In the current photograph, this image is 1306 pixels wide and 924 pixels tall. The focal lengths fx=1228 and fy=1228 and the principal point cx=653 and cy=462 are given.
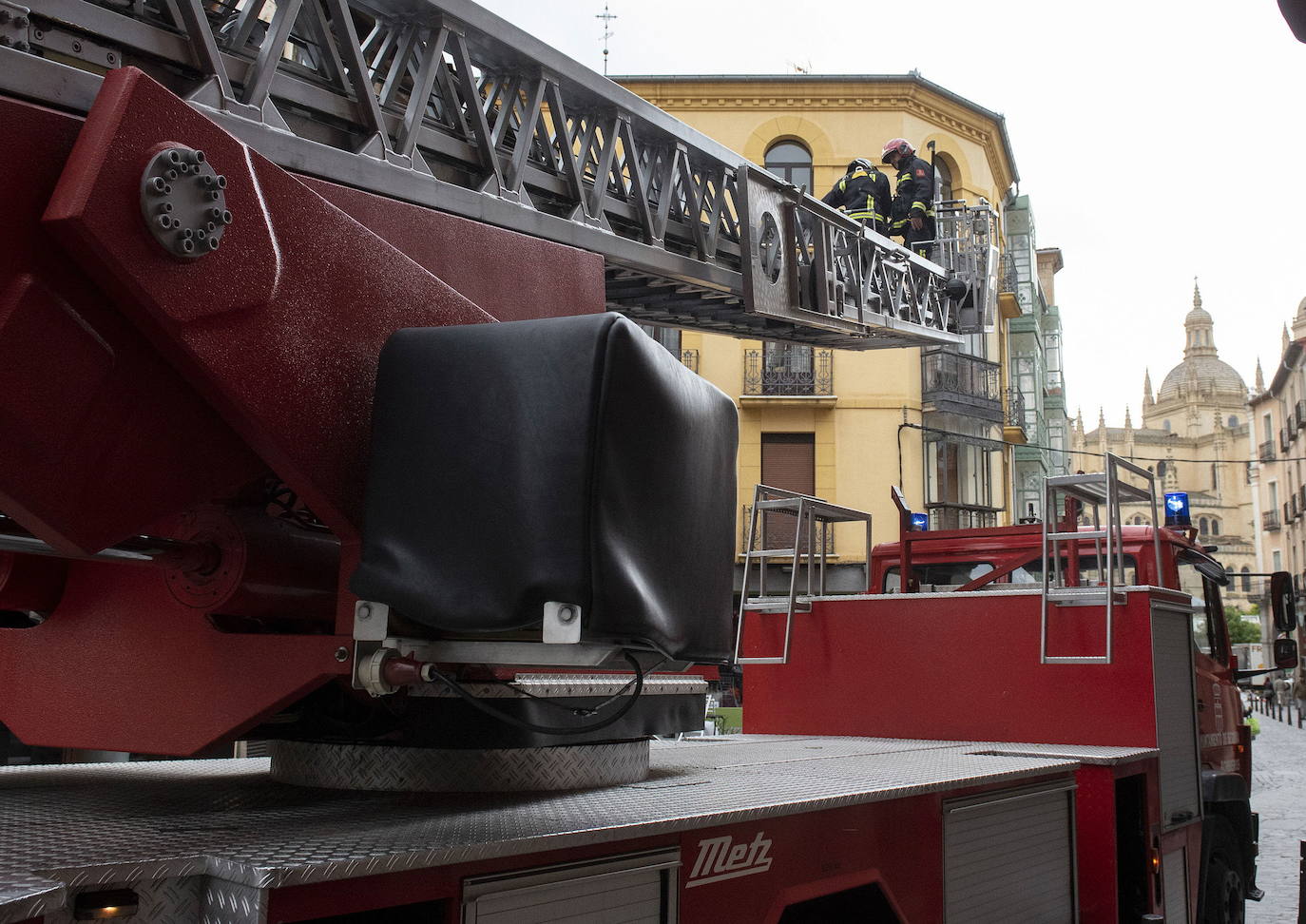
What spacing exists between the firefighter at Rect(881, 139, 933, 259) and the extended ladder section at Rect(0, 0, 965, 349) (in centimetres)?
180

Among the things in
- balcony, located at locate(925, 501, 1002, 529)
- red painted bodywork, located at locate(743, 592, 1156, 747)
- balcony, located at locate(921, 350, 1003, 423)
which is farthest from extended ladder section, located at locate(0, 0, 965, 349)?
balcony, located at locate(921, 350, 1003, 423)

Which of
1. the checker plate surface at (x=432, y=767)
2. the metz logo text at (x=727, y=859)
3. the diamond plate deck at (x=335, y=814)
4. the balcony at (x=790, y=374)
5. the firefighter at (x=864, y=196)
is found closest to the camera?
the diamond plate deck at (x=335, y=814)

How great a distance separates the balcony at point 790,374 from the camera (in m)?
26.0

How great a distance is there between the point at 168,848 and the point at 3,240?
1.09m

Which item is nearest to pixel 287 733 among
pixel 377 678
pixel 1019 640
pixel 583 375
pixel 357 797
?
pixel 357 797

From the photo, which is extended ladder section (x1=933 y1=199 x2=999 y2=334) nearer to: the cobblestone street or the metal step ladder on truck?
the metal step ladder on truck

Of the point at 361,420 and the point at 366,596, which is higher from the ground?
the point at 361,420

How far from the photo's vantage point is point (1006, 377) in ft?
102

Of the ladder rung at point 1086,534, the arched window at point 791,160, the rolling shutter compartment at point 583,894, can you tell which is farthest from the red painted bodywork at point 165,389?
the arched window at point 791,160

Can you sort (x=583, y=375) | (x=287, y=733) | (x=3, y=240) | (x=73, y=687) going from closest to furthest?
(x=3, y=240)
(x=583, y=375)
(x=73, y=687)
(x=287, y=733)

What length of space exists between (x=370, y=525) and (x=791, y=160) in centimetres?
2515

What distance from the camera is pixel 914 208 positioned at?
7980mm

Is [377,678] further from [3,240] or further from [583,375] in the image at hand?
[3,240]

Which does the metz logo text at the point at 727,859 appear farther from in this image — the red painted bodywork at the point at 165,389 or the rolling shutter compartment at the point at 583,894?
the red painted bodywork at the point at 165,389
